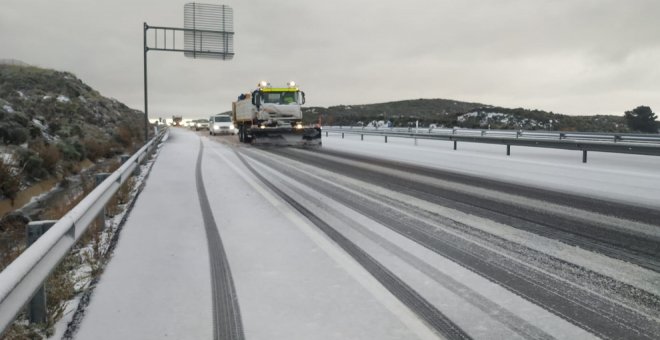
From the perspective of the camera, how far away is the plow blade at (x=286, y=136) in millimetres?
26375

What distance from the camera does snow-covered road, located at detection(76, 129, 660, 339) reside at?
11.0 feet

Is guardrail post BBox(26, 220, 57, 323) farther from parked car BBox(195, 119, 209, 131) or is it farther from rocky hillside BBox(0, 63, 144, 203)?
parked car BBox(195, 119, 209, 131)

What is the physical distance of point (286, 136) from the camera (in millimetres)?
26641

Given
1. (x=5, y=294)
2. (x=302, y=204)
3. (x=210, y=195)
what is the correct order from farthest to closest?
(x=210, y=195)
(x=302, y=204)
(x=5, y=294)

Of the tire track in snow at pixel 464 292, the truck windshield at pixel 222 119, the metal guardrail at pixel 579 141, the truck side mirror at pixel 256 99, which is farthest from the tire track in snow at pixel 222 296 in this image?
the truck windshield at pixel 222 119

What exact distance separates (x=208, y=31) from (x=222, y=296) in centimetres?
2343

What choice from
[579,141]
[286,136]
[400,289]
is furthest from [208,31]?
[400,289]

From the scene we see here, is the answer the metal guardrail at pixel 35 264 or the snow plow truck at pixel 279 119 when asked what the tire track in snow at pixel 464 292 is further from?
the snow plow truck at pixel 279 119

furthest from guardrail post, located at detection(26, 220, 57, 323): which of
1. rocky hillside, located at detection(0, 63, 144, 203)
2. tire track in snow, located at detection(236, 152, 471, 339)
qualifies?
rocky hillside, located at detection(0, 63, 144, 203)

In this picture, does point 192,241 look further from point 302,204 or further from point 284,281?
point 302,204

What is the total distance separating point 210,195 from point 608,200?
286 inches

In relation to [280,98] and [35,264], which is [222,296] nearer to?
[35,264]

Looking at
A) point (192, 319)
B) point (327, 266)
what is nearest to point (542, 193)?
point (327, 266)

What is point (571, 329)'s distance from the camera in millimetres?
3250
